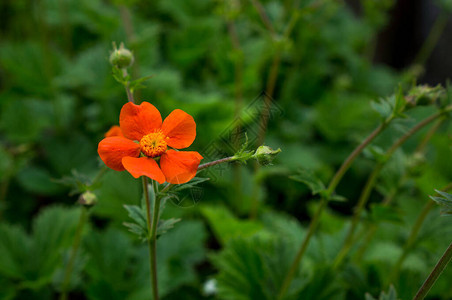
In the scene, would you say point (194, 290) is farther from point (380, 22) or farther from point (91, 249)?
point (380, 22)

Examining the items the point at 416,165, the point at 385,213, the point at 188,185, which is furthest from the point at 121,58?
the point at 416,165

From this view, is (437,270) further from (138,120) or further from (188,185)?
(138,120)

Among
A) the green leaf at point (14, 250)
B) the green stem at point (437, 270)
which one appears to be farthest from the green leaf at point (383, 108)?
the green leaf at point (14, 250)

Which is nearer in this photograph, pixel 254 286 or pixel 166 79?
pixel 254 286

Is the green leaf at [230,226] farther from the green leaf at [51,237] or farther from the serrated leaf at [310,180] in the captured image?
the serrated leaf at [310,180]

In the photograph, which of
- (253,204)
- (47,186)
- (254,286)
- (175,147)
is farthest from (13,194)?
(175,147)

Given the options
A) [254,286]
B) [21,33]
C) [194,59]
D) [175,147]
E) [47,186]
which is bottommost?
[254,286]

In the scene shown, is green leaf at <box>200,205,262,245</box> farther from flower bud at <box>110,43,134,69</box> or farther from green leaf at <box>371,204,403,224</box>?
flower bud at <box>110,43,134,69</box>

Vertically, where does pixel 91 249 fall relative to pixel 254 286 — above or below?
above
